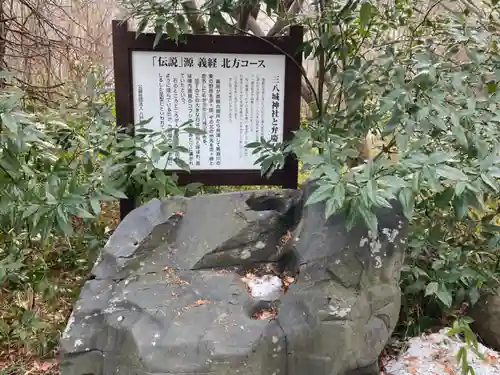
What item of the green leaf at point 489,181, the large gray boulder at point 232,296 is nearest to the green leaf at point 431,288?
the large gray boulder at point 232,296

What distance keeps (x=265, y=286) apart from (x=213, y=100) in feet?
4.64

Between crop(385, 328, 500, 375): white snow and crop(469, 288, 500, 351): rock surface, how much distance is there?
121mm

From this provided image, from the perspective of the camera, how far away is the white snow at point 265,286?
2.23m

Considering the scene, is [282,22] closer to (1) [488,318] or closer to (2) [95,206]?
(2) [95,206]

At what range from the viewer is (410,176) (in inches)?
78.4

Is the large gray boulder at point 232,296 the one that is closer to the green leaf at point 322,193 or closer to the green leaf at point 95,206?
the green leaf at point 95,206

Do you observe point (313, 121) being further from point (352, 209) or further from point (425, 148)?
point (352, 209)

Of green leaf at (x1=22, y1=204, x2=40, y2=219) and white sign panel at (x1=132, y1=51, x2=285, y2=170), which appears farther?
white sign panel at (x1=132, y1=51, x2=285, y2=170)

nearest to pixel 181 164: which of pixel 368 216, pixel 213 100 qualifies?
pixel 213 100

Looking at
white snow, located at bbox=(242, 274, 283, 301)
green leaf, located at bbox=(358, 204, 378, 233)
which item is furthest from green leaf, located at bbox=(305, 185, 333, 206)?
white snow, located at bbox=(242, 274, 283, 301)

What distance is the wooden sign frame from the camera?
3.12 meters

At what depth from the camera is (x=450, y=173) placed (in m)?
1.93

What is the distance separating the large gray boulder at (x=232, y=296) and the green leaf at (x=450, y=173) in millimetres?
338

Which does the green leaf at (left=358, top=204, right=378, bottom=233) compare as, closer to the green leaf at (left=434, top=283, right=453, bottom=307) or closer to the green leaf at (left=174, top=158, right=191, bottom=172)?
the green leaf at (left=434, top=283, right=453, bottom=307)
